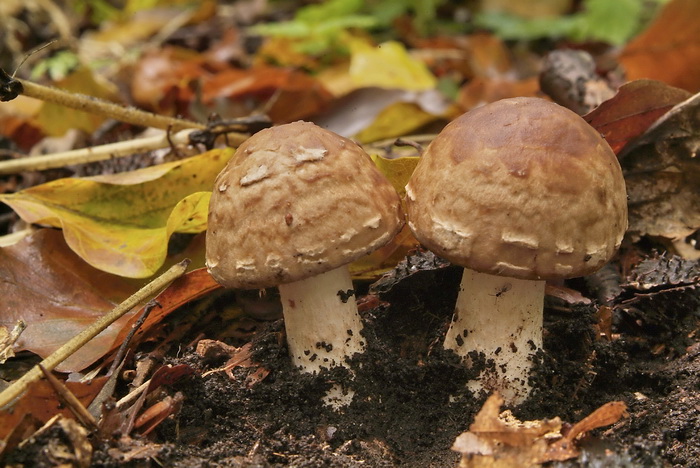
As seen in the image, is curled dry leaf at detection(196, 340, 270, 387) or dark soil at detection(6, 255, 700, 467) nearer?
dark soil at detection(6, 255, 700, 467)

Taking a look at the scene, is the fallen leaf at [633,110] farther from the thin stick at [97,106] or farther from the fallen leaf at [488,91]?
the fallen leaf at [488,91]

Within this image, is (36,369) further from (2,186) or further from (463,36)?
(463,36)

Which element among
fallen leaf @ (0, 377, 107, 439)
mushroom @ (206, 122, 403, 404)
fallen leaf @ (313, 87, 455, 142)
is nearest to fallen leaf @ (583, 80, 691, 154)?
mushroom @ (206, 122, 403, 404)

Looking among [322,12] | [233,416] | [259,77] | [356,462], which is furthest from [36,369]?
[322,12]

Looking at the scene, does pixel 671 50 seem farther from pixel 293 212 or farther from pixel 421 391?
pixel 293 212

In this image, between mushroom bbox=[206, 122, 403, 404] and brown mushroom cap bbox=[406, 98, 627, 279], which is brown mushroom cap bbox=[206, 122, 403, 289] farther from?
brown mushroom cap bbox=[406, 98, 627, 279]

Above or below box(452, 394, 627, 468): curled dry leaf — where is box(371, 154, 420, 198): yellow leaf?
above

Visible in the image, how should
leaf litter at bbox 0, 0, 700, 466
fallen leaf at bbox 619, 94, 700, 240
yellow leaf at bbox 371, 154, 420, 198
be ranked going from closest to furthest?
1. leaf litter at bbox 0, 0, 700, 466
2. yellow leaf at bbox 371, 154, 420, 198
3. fallen leaf at bbox 619, 94, 700, 240
